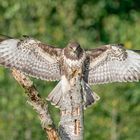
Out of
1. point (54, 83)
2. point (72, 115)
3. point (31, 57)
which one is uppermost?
point (31, 57)

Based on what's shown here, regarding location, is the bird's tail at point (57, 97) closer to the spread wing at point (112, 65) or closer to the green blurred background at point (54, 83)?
the spread wing at point (112, 65)

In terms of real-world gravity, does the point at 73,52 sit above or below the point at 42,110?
above

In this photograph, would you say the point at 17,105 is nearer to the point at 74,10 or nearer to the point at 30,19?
the point at 30,19

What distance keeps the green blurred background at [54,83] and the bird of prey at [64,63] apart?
9.98 feet

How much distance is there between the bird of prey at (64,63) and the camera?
8594 mm

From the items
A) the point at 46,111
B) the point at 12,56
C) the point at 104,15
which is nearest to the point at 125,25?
the point at 104,15

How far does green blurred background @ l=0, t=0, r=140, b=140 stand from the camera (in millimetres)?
12258

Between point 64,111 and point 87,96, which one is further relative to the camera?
point 87,96

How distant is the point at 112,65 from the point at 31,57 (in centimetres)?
83

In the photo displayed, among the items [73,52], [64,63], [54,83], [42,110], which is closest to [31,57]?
[64,63]

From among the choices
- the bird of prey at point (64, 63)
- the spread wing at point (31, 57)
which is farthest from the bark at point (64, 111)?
the spread wing at point (31, 57)

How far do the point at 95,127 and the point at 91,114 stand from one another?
198 millimetres

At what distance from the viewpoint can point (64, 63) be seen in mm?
8648

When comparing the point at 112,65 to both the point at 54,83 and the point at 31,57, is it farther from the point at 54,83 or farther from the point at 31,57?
the point at 54,83
